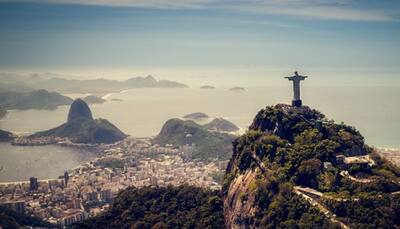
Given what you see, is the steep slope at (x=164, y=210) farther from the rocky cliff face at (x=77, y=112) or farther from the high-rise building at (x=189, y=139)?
the rocky cliff face at (x=77, y=112)

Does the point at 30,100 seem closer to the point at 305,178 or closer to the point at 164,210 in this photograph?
the point at 164,210

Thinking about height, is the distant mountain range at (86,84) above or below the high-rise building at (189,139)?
above

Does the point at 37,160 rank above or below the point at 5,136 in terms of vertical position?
below

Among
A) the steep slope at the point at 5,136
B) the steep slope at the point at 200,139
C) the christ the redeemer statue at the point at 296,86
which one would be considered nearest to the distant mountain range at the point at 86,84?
the steep slope at the point at 5,136

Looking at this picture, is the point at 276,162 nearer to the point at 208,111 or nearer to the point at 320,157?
the point at 320,157

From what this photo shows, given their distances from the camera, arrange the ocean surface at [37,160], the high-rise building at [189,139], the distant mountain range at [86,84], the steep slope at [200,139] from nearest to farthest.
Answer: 1. the ocean surface at [37,160]
2. the steep slope at [200,139]
3. the high-rise building at [189,139]
4. the distant mountain range at [86,84]

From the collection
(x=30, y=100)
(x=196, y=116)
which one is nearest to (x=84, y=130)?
(x=196, y=116)

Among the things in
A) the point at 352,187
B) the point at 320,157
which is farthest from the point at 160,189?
the point at 352,187
